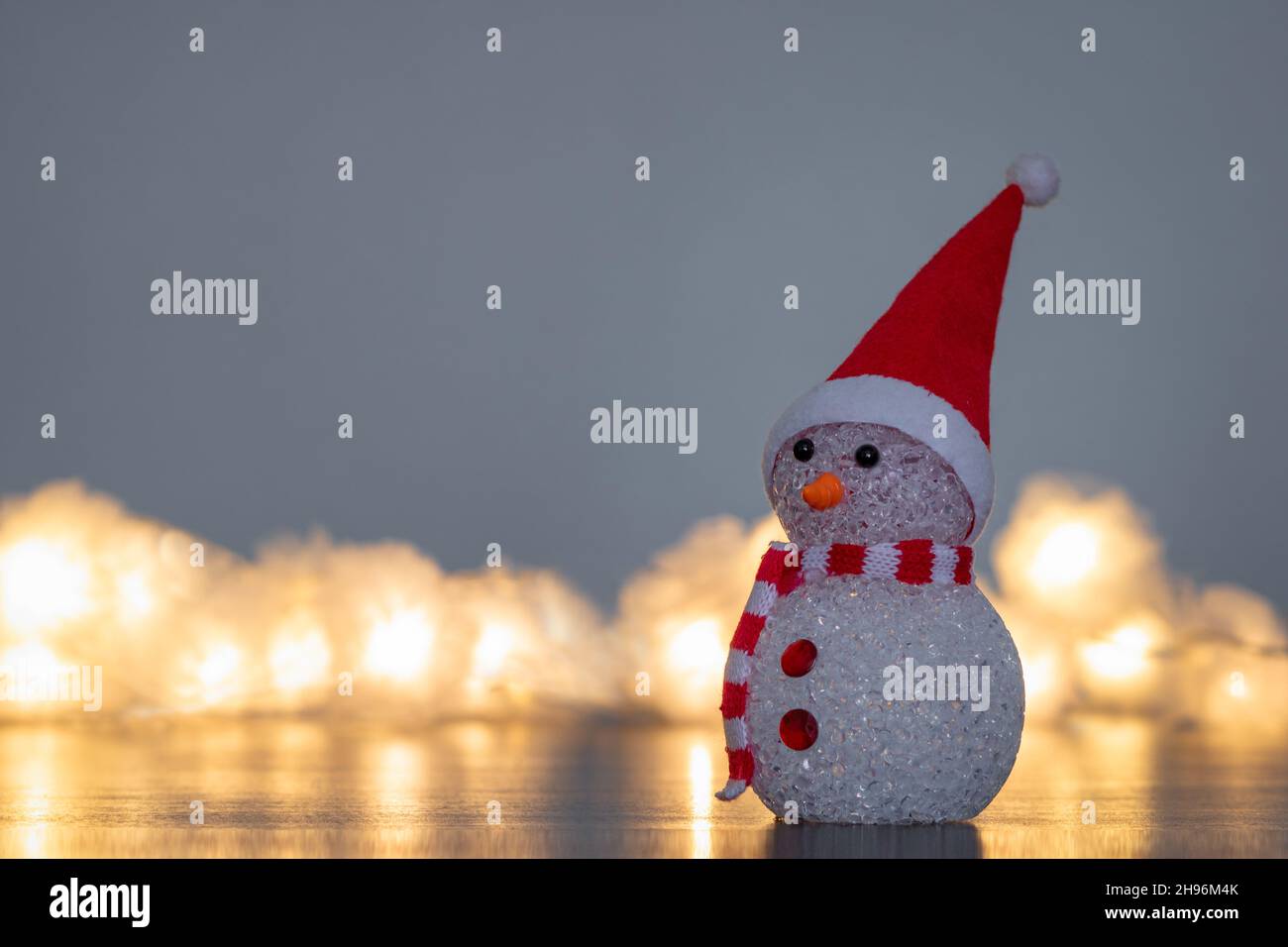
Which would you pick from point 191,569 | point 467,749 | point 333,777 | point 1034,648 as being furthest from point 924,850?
point 191,569

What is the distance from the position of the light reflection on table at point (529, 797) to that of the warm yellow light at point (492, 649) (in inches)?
13.4

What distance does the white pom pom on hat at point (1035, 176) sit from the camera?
534 centimetres

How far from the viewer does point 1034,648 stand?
27.5 ft

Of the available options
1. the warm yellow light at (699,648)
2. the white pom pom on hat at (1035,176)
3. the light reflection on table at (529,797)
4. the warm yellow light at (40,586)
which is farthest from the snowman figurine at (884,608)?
the warm yellow light at (40,586)

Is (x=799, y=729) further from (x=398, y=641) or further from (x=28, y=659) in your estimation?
(x=28, y=659)

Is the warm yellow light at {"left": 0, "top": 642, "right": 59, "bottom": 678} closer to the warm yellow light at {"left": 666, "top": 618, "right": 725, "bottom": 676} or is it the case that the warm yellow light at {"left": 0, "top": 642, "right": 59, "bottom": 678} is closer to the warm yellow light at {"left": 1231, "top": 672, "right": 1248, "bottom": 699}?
the warm yellow light at {"left": 666, "top": 618, "right": 725, "bottom": 676}

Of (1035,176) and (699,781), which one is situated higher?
(1035,176)

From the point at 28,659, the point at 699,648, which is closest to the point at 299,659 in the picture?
Answer: the point at 28,659

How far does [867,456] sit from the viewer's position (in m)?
4.89

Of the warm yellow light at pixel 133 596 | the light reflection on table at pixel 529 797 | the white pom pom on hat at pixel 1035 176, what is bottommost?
the light reflection on table at pixel 529 797

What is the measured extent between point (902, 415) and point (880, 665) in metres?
0.66

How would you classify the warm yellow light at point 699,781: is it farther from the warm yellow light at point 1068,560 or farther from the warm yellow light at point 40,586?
the warm yellow light at point 40,586

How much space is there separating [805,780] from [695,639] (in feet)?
12.0

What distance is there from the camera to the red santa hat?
4949 mm
